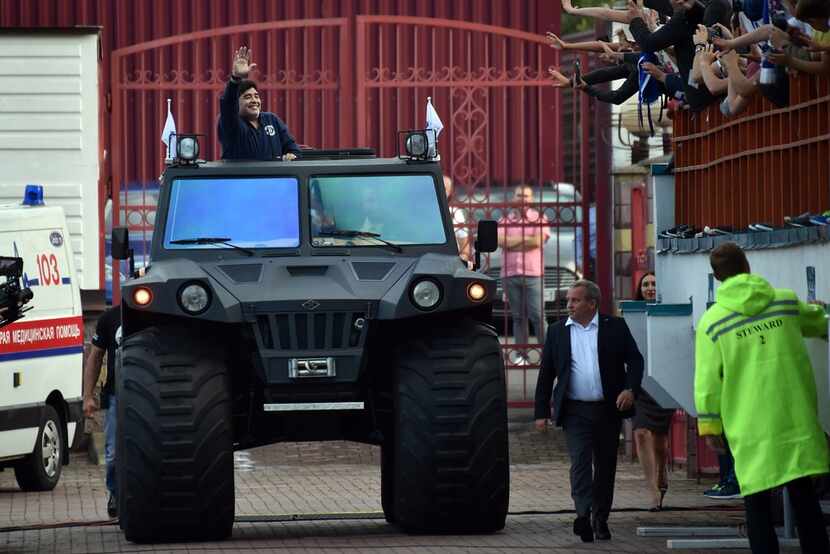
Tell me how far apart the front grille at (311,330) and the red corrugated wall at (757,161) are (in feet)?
7.87

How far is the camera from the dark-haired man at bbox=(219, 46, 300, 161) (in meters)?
14.6

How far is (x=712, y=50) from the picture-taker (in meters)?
13.1

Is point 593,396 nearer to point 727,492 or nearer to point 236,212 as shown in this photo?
point 236,212

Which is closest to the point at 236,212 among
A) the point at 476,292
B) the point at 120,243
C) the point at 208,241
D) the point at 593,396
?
the point at 208,241

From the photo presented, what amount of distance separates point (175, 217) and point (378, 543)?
8.56 ft

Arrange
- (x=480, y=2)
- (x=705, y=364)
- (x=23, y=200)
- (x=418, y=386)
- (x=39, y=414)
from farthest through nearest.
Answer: (x=480, y=2) < (x=23, y=200) < (x=39, y=414) < (x=418, y=386) < (x=705, y=364)

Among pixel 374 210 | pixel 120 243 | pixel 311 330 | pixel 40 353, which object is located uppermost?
pixel 374 210

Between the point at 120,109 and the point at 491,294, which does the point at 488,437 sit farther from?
the point at 120,109

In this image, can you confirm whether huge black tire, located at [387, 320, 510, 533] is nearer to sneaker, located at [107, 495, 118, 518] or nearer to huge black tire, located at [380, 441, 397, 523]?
huge black tire, located at [380, 441, 397, 523]

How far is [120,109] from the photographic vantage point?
2086 centimetres

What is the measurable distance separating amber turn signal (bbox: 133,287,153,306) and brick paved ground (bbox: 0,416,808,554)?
145 centimetres

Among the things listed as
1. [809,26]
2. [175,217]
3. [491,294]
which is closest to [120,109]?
[175,217]

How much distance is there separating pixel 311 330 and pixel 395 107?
8.13 metres

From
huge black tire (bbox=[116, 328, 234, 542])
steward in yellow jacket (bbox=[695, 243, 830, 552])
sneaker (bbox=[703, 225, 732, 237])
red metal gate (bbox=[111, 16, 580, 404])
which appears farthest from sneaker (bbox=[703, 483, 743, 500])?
steward in yellow jacket (bbox=[695, 243, 830, 552])
